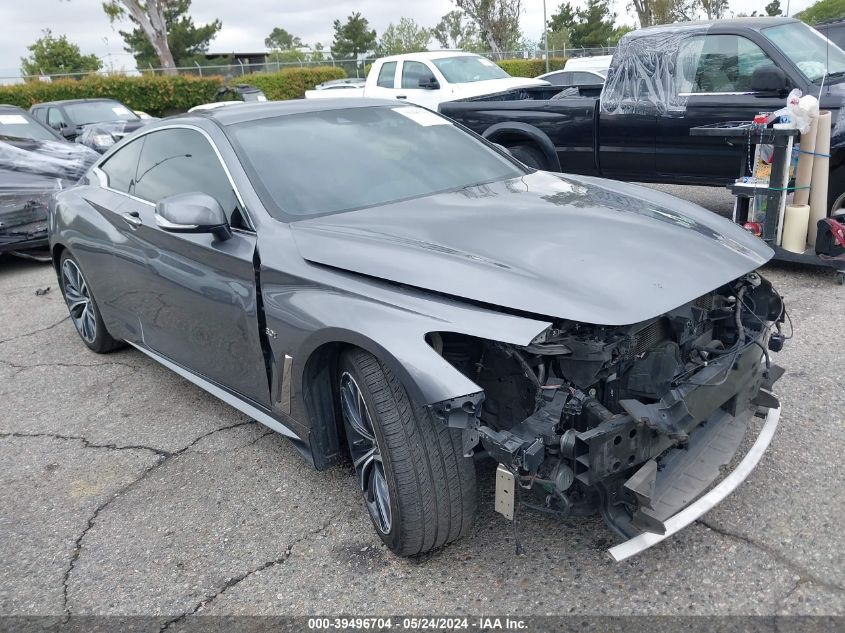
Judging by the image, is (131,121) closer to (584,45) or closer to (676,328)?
(676,328)

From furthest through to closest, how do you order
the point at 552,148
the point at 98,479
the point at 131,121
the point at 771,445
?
1. the point at 131,121
2. the point at 552,148
3. the point at 98,479
4. the point at 771,445

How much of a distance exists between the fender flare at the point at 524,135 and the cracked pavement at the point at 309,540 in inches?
145

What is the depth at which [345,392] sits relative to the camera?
2736 millimetres

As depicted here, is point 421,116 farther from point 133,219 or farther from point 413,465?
point 413,465

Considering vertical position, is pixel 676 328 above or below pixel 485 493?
above

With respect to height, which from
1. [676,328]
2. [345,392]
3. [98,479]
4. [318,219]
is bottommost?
[98,479]

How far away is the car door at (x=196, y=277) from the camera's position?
308 centimetres

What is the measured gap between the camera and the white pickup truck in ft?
38.1

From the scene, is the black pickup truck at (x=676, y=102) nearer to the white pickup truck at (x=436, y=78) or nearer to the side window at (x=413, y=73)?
the white pickup truck at (x=436, y=78)

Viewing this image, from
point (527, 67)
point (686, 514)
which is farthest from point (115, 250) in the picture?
point (527, 67)

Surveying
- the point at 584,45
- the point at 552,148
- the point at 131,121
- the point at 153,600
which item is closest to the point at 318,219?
the point at 153,600

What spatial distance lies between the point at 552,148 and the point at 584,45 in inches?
1942

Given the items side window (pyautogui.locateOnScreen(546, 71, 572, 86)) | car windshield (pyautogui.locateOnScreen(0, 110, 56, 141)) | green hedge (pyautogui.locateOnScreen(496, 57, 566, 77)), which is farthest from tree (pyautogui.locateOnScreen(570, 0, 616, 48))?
car windshield (pyautogui.locateOnScreen(0, 110, 56, 141))

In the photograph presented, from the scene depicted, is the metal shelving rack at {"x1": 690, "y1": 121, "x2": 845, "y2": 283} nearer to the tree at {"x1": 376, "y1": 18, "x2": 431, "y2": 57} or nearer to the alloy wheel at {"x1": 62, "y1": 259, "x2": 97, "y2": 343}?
the alloy wheel at {"x1": 62, "y1": 259, "x2": 97, "y2": 343}
